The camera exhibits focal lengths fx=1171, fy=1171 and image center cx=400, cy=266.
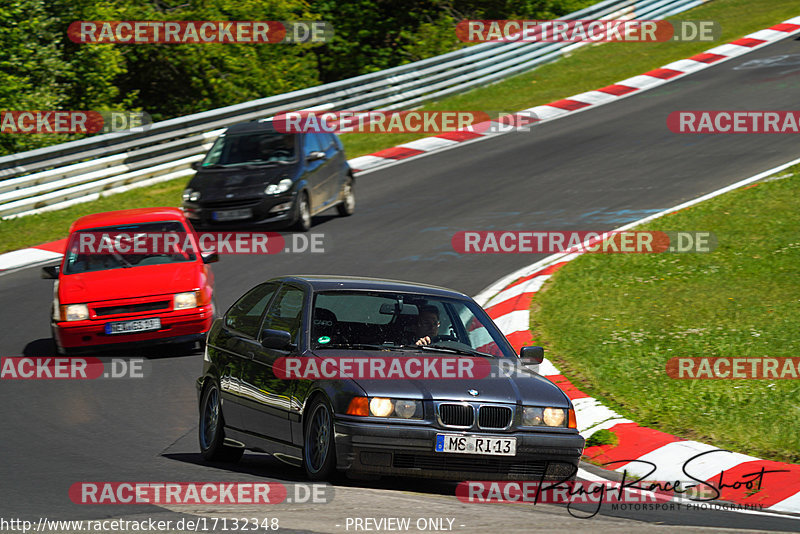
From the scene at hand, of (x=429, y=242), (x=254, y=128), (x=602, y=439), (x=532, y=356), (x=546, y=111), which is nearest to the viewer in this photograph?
(x=532, y=356)

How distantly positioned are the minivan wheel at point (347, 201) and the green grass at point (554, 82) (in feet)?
11.6

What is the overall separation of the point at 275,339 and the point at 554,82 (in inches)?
897

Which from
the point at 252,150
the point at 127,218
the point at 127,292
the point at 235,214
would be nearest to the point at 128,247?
the point at 127,218

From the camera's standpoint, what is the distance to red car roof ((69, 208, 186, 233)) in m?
13.8

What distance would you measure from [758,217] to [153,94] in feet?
72.7

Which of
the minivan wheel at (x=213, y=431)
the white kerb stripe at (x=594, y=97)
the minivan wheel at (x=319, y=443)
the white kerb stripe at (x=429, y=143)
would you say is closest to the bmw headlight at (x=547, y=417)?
the minivan wheel at (x=319, y=443)

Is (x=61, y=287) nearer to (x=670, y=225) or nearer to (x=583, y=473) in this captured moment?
(x=583, y=473)

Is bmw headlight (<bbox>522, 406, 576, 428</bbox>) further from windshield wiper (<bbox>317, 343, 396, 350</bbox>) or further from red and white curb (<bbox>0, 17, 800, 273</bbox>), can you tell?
red and white curb (<bbox>0, 17, 800, 273</bbox>)

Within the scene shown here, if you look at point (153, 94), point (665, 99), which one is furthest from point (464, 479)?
point (153, 94)

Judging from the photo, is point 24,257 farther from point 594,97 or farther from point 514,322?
point 594,97

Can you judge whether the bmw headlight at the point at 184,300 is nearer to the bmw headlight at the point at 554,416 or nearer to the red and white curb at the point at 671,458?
the red and white curb at the point at 671,458

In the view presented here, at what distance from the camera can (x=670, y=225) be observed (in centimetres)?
1597

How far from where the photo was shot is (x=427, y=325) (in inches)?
325

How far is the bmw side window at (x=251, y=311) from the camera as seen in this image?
8766 millimetres
